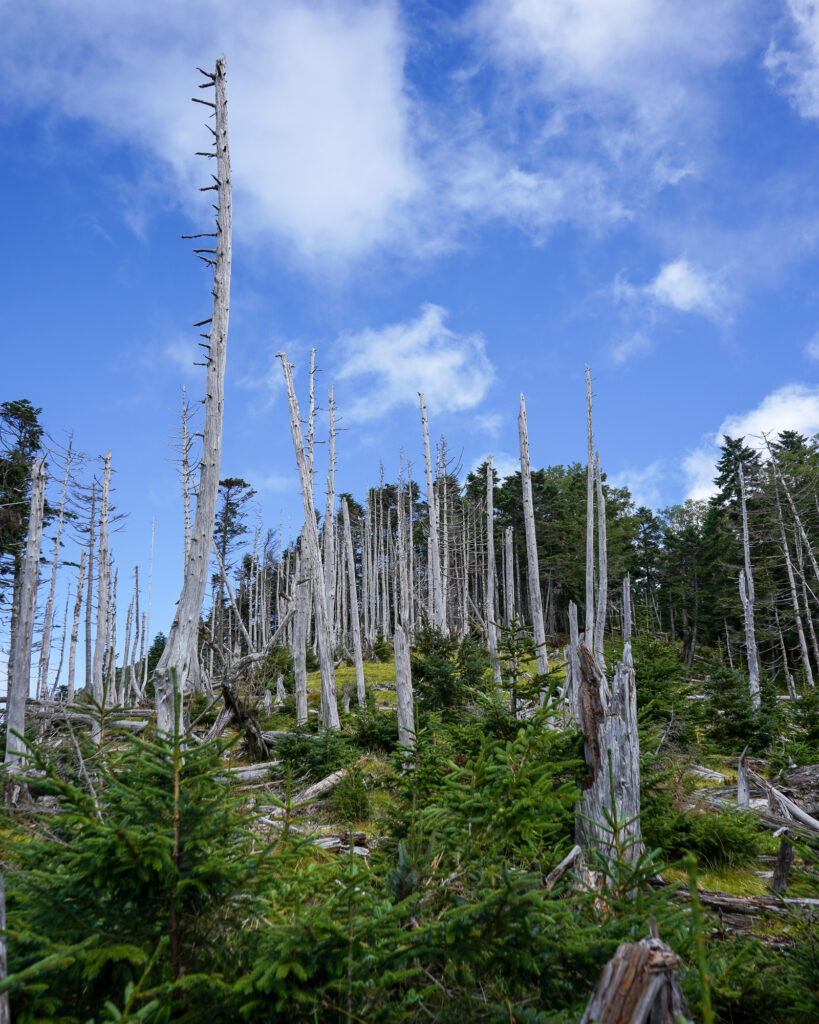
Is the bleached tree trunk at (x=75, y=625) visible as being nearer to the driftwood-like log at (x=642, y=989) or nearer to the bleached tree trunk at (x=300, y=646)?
the bleached tree trunk at (x=300, y=646)

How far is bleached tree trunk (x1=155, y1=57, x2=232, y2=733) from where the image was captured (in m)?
7.47

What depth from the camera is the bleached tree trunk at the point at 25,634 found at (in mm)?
9758

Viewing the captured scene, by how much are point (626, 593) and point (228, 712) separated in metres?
16.3

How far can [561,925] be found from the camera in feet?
6.73

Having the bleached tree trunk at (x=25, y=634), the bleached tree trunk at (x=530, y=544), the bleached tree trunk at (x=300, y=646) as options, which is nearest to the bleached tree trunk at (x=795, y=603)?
the bleached tree trunk at (x=530, y=544)

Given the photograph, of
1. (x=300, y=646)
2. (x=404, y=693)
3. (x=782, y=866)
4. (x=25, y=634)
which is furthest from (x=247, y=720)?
(x=782, y=866)

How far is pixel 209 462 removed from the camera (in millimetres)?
8211

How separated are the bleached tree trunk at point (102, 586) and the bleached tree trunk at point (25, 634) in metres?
9.44

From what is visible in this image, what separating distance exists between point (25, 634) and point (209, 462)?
545 cm

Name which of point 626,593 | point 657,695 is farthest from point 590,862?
point 626,593

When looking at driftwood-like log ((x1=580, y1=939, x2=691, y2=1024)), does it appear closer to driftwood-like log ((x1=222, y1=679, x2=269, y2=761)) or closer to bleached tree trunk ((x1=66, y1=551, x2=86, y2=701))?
driftwood-like log ((x1=222, y1=679, x2=269, y2=761))

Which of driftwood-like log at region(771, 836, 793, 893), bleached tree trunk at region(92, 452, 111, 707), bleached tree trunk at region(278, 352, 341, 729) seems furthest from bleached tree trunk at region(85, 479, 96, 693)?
driftwood-like log at region(771, 836, 793, 893)

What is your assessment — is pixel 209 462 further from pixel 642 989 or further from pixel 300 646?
pixel 300 646

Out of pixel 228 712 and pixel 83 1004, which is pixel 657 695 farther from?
pixel 83 1004
